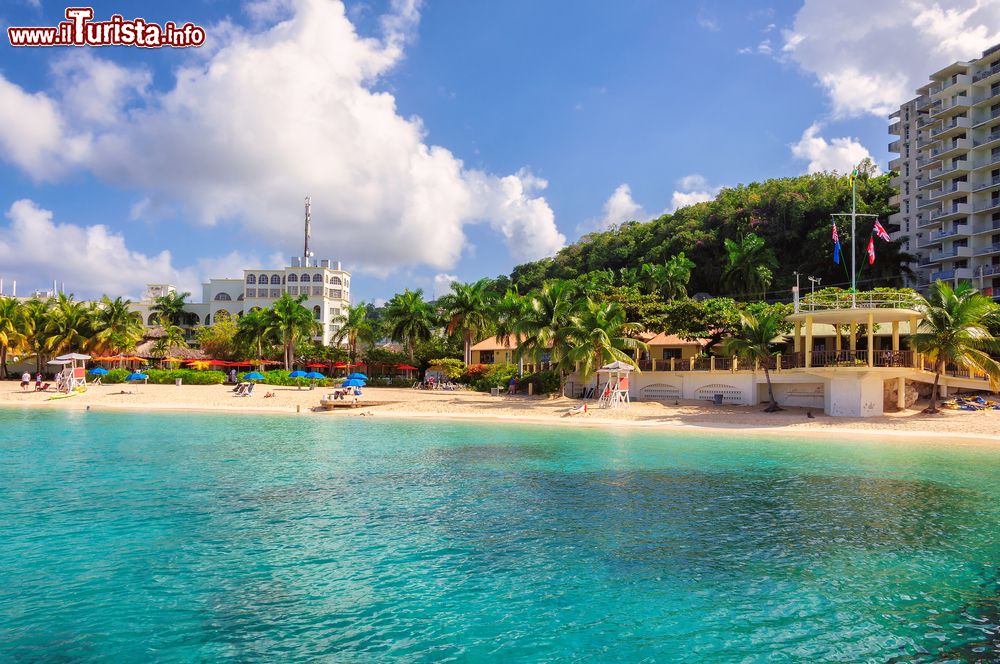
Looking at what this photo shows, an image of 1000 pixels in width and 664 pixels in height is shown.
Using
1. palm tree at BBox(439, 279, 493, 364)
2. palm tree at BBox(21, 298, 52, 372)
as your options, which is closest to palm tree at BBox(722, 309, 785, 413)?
palm tree at BBox(439, 279, 493, 364)

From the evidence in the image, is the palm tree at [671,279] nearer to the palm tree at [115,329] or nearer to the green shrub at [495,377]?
the green shrub at [495,377]

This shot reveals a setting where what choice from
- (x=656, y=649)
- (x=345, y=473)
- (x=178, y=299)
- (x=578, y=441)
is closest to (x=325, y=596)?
(x=656, y=649)

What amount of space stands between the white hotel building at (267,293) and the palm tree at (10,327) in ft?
124

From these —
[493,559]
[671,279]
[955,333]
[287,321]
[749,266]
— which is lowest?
[493,559]

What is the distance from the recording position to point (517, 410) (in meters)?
39.6

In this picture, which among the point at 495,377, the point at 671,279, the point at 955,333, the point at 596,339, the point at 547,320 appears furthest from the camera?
the point at 671,279

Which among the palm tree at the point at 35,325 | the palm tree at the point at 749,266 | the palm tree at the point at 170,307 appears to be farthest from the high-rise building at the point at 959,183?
the palm tree at the point at 170,307

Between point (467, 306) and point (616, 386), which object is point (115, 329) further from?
point (616, 386)

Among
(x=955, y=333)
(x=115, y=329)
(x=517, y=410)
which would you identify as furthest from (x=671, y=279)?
(x=115, y=329)

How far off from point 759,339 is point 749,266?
3317cm

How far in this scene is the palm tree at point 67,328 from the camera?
193 feet

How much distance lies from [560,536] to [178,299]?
94.1 metres

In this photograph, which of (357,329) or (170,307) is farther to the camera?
(170,307)

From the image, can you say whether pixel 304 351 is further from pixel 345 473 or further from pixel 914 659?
pixel 914 659
